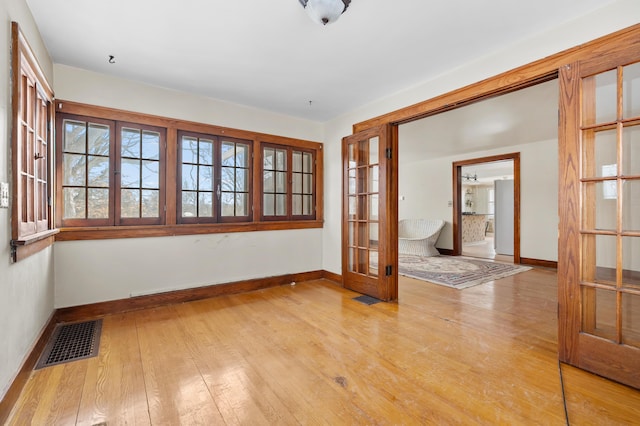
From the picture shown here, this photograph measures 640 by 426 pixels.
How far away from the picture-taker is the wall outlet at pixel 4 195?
5.22ft

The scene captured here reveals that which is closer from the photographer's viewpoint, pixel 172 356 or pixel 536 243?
pixel 172 356

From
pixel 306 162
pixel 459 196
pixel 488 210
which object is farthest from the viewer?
pixel 488 210

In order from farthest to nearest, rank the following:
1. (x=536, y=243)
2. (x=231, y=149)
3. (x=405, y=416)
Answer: (x=536, y=243)
(x=231, y=149)
(x=405, y=416)

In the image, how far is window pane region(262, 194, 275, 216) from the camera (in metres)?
4.18

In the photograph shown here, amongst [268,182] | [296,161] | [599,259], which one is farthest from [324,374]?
[296,161]

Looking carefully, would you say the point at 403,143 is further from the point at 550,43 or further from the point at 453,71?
the point at 550,43

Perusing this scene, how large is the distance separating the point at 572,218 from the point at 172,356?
3.09m

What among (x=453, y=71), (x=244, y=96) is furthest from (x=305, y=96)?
(x=453, y=71)

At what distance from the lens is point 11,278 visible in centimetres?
171

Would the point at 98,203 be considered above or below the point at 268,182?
below

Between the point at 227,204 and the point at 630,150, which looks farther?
the point at 227,204

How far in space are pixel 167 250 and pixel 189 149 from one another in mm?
1251

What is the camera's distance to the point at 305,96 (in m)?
3.63

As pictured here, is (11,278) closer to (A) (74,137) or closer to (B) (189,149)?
(A) (74,137)
